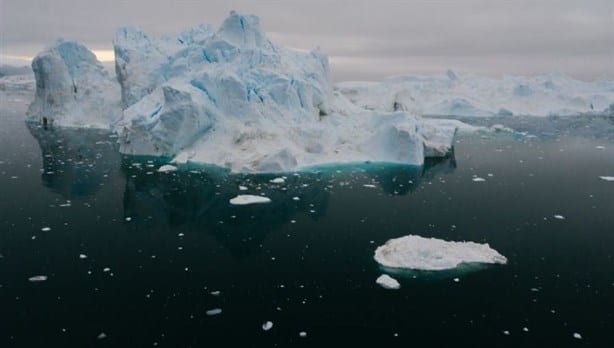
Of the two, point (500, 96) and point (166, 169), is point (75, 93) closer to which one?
point (166, 169)

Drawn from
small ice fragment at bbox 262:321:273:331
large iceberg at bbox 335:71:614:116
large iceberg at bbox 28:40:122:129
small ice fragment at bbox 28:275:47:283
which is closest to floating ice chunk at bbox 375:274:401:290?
small ice fragment at bbox 262:321:273:331

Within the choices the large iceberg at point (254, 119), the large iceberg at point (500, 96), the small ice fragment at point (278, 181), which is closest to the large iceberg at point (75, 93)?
the large iceberg at point (254, 119)

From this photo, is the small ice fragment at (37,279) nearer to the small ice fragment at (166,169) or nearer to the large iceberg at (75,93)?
the small ice fragment at (166,169)

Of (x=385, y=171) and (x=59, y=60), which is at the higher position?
(x=59, y=60)

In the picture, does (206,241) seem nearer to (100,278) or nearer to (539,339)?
(100,278)

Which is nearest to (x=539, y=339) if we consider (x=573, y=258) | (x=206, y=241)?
A: (x=573, y=258)

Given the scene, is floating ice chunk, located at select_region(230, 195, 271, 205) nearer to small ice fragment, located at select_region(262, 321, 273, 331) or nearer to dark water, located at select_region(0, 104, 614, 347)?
dark water, located at select_region(0, 104, 614, 347)

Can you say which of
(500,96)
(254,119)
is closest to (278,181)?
(254,119)
